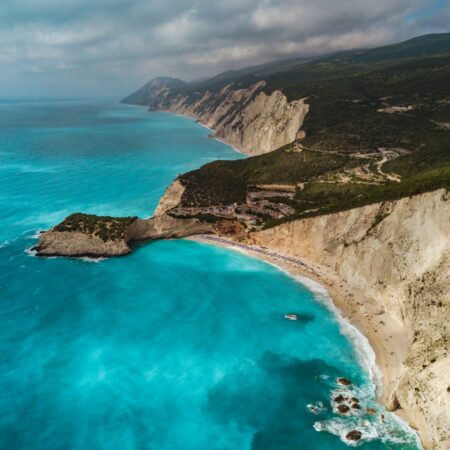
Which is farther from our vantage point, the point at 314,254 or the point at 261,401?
the point at 314,254

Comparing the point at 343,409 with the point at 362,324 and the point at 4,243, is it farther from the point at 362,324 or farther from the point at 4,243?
the point at 4,243

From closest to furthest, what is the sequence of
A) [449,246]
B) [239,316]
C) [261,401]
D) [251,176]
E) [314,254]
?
[261,401] < [449,246] < [239,316] < [314,254] < [251,176]

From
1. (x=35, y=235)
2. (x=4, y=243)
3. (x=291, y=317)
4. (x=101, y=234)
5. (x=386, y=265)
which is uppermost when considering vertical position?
(x=101, y=234)

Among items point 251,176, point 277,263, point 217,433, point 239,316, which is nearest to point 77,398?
point 217,433

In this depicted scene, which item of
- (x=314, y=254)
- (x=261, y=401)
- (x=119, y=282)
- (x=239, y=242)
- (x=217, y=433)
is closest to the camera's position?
(x=217, y=433)

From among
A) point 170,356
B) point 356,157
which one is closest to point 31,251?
point 170,356

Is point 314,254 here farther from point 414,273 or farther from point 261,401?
point 261,401

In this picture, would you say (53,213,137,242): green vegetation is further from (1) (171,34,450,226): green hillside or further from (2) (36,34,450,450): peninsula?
(1) (171,34,450,226): green hillside

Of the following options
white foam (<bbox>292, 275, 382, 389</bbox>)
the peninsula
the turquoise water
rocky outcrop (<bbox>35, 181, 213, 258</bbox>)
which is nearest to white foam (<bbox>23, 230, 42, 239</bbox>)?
the turquoise water
